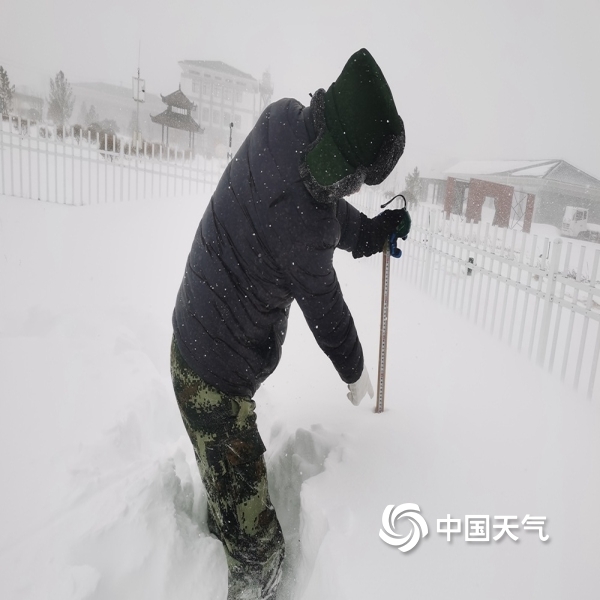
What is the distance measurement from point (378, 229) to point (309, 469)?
3.90ft

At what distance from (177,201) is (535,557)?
34.2ft

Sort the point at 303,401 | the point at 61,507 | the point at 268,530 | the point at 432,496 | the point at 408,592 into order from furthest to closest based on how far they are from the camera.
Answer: the point at 303,401 → the point at 61,507 → the point at 432,496 → the point at 268,530 → the point at 408,592

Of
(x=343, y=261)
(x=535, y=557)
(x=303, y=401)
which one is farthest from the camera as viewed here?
→ (x=343, y=261)

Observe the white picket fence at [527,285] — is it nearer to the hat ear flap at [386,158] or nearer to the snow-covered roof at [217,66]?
the hat ear flap at [386,158]

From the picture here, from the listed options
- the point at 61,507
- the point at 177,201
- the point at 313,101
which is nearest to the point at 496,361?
the point at 313,101

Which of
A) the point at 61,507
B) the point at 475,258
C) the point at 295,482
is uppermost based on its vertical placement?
the point at 475,258

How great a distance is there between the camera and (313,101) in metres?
1.37

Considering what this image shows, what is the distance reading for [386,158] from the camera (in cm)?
134

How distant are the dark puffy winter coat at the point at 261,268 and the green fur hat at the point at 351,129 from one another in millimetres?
66

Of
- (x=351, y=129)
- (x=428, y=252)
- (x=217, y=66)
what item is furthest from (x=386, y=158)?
(x=217, y=66)

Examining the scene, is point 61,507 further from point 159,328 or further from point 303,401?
point 159,328

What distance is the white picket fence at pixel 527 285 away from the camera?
4.12m

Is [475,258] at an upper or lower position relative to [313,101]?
lower

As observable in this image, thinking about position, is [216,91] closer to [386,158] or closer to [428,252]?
[428,252]
